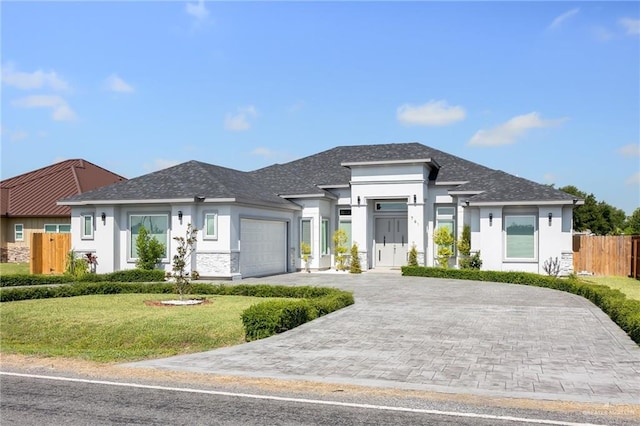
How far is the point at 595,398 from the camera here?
7484mm

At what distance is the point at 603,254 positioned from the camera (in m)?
29.0

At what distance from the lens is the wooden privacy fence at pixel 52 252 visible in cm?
2869

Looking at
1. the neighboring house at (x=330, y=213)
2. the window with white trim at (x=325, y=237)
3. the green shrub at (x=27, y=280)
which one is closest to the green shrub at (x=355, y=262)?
the neighboring house at (x=330, y=213)

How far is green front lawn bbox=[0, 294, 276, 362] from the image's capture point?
11477 millimetres

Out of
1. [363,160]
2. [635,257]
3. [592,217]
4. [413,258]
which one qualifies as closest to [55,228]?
[363,160]

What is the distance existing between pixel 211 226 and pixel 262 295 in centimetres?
677

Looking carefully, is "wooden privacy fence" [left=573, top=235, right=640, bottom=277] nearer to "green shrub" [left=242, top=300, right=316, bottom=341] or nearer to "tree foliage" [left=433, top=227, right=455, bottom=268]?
"tree foliage" [left=433, top=227, right=455, bottom=268]

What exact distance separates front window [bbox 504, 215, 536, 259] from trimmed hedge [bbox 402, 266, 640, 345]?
235 centimetres

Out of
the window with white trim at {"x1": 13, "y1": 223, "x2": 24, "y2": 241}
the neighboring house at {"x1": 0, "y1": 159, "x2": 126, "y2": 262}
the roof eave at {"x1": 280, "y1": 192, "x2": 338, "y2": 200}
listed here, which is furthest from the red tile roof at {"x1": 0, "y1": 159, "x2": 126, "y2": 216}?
the roof eave at {"x1": 280, "y1": 192, "x2": 338, "y2": 200}

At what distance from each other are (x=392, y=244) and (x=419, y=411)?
2529 centimetres

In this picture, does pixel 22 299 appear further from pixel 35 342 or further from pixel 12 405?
pixel 12 405

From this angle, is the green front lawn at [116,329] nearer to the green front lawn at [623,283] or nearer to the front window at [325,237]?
the green front lawn at [623,283]

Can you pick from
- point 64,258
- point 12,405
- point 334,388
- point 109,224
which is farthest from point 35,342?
point 64,258

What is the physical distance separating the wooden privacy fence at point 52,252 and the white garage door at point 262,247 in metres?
9.20
